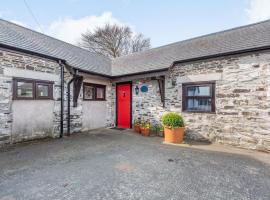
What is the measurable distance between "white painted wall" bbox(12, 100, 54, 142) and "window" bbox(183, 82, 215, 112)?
563cm

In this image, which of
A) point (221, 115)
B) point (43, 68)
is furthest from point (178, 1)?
point (43, 68)

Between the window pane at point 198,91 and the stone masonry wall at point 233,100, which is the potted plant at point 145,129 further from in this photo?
the window pane at point 198,91

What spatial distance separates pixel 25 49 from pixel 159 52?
6.46 metres

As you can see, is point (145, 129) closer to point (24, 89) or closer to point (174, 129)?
point (174, 129)

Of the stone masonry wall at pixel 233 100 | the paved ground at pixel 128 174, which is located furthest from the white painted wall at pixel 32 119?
the stone masonry wall at pixel 233 100

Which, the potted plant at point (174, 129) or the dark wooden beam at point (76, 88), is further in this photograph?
the dark wooden beam at point (76, 88)

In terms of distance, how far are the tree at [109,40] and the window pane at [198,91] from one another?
13919 mm

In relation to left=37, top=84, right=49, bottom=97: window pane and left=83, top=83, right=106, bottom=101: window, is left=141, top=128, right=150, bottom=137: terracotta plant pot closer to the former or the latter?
left=83, top=83, right=106, bottom=101: window

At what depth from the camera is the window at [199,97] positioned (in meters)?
5.96

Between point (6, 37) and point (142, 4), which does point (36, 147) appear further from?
point (142, 4)

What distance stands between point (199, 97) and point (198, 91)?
0.25 meters

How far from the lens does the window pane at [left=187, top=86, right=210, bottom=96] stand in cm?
608

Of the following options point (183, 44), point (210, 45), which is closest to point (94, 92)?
point (183, 44)

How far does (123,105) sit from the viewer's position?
886cm
